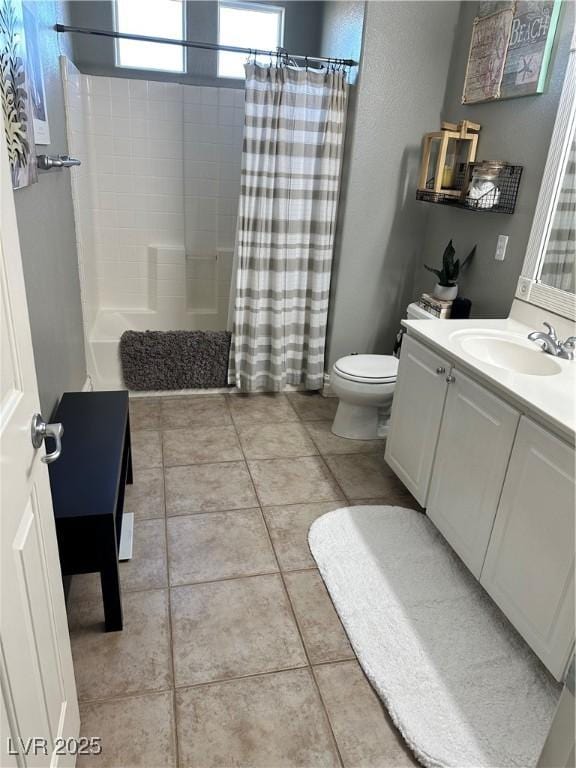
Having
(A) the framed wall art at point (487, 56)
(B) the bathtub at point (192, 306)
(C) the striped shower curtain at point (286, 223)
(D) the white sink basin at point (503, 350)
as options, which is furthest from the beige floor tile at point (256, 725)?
(B) the bathtub at point (192, 306)

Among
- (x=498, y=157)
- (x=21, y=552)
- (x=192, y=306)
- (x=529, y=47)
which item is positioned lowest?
(x=192, y=306)

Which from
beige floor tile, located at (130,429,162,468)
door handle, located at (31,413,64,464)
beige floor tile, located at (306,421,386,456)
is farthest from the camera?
beige floor tile, located at (306,421,386,456)

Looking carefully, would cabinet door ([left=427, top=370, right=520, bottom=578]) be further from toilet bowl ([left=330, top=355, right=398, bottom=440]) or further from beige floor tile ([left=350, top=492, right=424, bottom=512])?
toilet bowl ([left=330, top=355, right=398, bottom=440])

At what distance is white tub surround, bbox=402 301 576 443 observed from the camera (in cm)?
145

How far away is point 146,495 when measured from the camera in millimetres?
2355

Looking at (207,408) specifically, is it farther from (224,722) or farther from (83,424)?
(224,722)

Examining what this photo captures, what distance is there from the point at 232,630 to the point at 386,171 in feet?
8.39

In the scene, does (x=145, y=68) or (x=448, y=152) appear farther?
(x=145, y=68)

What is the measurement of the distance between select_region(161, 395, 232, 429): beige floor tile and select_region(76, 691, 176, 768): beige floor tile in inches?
65.5

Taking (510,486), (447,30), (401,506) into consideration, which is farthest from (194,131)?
(510,486)

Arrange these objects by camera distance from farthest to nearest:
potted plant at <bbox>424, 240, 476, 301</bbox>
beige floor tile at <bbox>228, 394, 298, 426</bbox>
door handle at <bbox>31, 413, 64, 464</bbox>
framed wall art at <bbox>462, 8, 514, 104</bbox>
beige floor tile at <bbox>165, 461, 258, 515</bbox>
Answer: beige floor tile at <bbox>228, 394, 298, 426</bbox> < potted plant at <bbox>424, 240, 476, 301</bbox> < framed wall art at <bbox>462, 8, 514, 104</bbox> < beige floor tile at <bbox>165, 461, 258, 515</bbox> < door handle at <bbox>31, 413, 64, 464</bbox>

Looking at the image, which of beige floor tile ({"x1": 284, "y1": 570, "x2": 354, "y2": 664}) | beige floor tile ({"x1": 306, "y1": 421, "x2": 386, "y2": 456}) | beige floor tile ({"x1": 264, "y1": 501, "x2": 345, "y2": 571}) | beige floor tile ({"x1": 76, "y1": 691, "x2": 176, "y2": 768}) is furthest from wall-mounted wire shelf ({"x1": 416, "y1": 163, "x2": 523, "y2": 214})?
beige floor tile ({"x1": 76, "y1": 691, "x2": 176, "y2": 768})

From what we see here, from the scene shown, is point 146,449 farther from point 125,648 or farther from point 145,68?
point 145,68

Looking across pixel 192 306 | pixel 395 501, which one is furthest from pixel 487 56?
pixel 192 306
